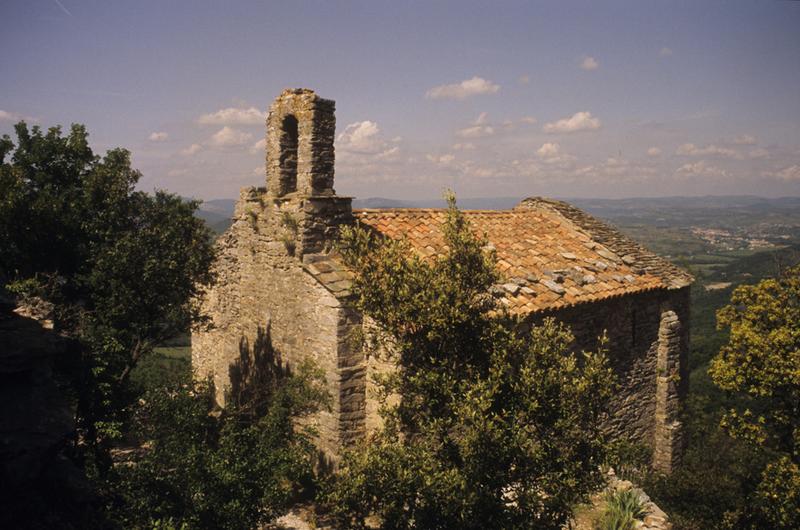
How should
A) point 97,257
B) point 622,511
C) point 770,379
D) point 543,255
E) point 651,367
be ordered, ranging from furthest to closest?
point 651,367 < point 543,255 < point 770,379 < point 622,511 < point 97,257

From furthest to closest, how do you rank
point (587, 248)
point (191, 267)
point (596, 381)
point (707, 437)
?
1. point (707, 437)
2. point (587, 248)
3. point (191, 267)
4. point (596, 381)

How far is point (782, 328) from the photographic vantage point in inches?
459

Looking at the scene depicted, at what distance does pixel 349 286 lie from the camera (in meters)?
10.5

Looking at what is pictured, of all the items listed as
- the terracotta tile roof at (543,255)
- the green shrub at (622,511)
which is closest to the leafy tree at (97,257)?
the terracotta tile roof at (543,255)

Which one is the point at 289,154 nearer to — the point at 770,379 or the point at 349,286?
the point at 349,286

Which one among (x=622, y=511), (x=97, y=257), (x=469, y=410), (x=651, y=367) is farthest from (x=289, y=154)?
(x=651, y=367)

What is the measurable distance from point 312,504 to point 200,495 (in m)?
3.86

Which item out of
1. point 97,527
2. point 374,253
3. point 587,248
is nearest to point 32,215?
point 97,527

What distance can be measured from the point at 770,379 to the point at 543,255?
5.92 meters

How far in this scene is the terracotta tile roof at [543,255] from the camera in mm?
12531

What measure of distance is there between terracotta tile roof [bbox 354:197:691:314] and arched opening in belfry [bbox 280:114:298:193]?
189cm

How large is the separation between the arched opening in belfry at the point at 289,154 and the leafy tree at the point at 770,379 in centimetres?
1124

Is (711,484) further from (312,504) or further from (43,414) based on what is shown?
(43,414)

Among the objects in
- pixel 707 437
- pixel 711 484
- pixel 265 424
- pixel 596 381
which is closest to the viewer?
pixel 596 381
